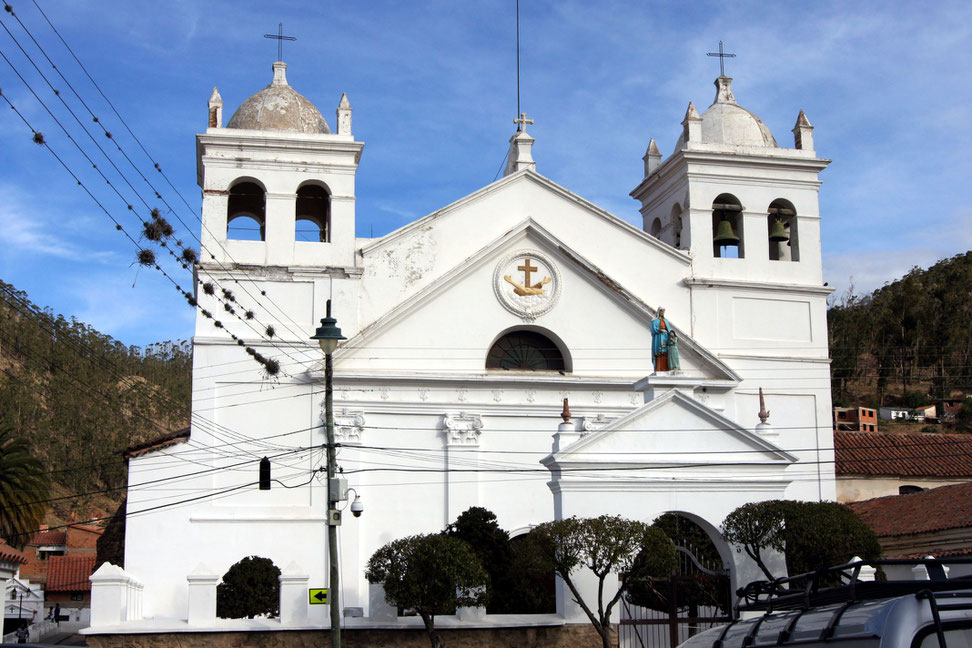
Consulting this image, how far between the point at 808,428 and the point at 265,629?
47.7 ft

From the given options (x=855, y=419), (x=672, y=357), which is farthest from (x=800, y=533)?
(x=855, y=419)

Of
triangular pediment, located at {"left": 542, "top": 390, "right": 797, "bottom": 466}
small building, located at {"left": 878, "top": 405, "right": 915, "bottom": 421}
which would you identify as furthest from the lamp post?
small building, located at {"left": 878, "top": 405, "right": 915, "bottom": 421}

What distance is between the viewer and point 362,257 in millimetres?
28031

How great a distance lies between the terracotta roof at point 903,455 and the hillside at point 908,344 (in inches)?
979

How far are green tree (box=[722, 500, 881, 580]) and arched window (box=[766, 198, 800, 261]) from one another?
11.5 m

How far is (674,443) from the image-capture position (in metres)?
21.4

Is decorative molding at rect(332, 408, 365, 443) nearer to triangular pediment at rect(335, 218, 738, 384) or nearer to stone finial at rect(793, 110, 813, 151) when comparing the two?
triangular pediment at rect(335, 218, 738, 384)

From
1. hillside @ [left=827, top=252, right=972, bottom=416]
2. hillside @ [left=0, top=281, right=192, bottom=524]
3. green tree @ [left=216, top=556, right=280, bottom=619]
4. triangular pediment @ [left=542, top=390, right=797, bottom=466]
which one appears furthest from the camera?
hillside @ [left=0, top=281, right=192, bottom=524]

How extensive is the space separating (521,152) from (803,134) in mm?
7435

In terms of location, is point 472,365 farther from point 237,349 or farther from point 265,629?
point 265,629

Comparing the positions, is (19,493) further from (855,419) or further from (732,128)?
(855,419)

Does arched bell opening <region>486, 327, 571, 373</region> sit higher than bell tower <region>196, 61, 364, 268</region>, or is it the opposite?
bell tower <region>196, 61, 364, 268</region>

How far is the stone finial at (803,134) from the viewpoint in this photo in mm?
31203

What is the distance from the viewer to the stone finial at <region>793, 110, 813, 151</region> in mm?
31203
